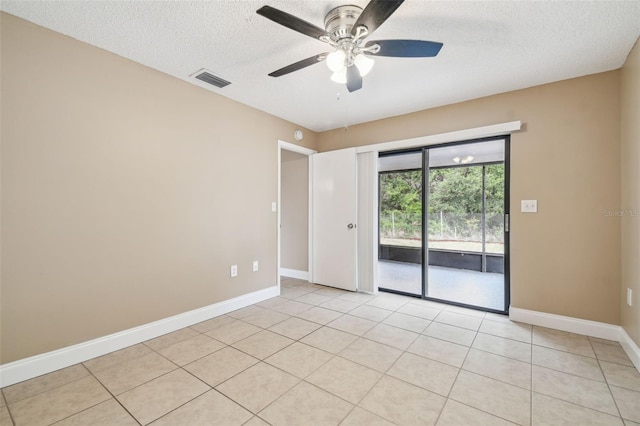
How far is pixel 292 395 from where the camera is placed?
1742 millimetres

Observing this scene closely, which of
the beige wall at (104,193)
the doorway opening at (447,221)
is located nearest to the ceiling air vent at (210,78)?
the beige wall at (104,193)

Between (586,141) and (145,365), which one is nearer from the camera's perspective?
(145,365)

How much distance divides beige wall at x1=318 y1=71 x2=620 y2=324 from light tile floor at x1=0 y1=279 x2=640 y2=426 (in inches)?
15.4

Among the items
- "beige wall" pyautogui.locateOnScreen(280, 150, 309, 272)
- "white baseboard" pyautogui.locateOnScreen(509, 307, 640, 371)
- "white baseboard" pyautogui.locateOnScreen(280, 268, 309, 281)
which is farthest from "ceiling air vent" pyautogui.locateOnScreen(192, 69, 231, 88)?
"white baseboard" pyautogui.locateOnScreen(509, 307, 640, 371)

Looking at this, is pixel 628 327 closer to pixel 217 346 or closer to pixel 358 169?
pixel 358 169

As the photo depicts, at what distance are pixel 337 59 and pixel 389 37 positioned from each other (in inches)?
23.8

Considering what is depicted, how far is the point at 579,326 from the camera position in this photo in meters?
2.61

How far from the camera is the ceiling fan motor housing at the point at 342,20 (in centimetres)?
172

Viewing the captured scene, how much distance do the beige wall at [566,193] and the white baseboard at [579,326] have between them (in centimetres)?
6

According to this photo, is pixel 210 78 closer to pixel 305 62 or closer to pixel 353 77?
pixel 305 62

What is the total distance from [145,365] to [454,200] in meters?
4.59

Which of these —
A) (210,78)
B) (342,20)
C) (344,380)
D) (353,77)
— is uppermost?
(210,78)

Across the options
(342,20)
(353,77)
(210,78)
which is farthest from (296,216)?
(342,20)

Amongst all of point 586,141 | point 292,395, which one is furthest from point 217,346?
point 586,141
